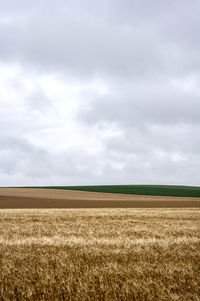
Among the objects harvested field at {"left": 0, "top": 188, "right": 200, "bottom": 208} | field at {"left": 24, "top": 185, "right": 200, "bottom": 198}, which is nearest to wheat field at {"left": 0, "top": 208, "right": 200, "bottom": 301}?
harvested field at {"left": 0, "top": 188, "right": 200, "bottom": 208}

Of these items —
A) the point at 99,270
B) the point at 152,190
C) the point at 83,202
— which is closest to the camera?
the point at 99,270

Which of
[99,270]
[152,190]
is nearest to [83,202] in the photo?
[99,270]

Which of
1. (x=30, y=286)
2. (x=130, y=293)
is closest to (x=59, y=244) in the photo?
(x=30, y=286)

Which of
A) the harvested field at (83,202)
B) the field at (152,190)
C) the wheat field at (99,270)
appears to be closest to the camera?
the wheat field at (99,270)

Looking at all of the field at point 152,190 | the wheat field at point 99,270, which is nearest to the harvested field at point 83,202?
the field at point 152,190

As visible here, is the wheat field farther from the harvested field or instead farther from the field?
the field

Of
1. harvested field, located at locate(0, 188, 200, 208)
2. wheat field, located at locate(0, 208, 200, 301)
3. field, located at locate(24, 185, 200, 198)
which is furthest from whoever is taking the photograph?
field, located at locate(24, 185, 200, 198)

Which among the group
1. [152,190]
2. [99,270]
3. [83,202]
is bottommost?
[83,202]

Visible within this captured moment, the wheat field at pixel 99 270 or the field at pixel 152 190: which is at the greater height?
the wheat field at pixel 99 270

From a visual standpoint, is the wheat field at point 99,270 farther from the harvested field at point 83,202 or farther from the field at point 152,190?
Answer: the field at point 152,190

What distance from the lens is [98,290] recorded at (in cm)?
532

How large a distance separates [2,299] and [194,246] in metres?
7.05

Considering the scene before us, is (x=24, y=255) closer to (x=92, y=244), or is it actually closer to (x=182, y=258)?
(x=92, y=244)

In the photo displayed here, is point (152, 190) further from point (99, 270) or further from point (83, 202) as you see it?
point (99, 270)
